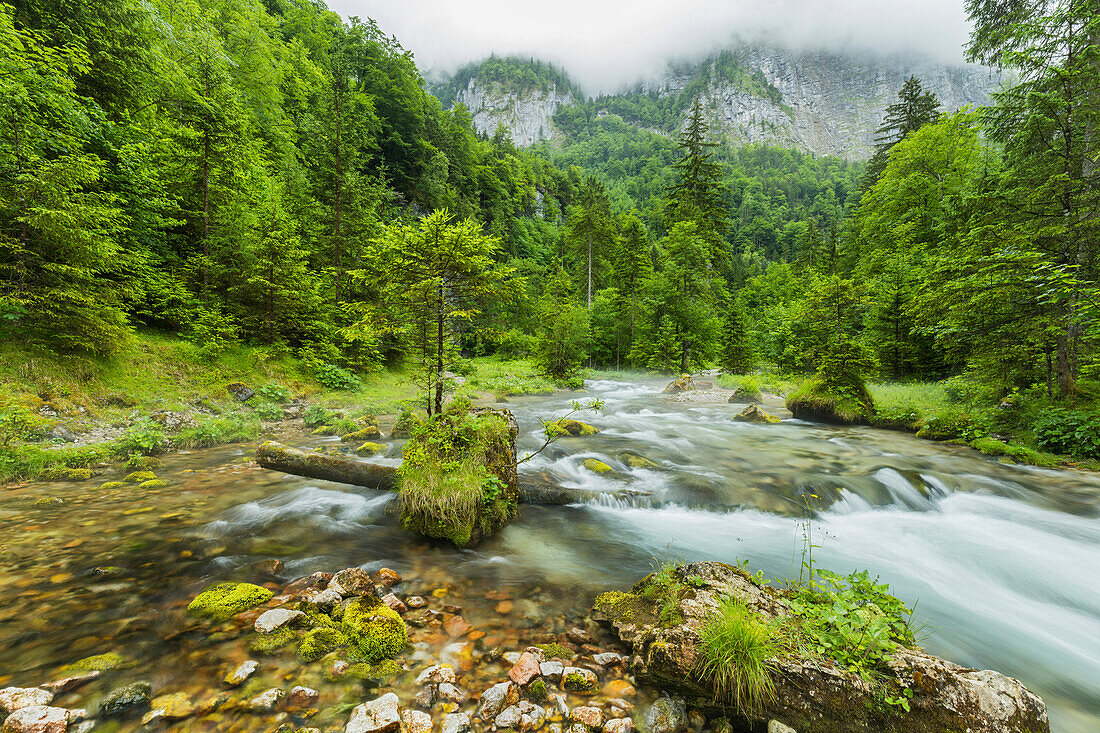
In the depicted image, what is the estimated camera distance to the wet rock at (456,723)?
2.47m

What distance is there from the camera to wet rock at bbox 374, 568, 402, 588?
4.17m

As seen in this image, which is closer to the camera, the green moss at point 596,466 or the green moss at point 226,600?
the green moss at point 226,600

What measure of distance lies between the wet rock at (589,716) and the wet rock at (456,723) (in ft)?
2.31

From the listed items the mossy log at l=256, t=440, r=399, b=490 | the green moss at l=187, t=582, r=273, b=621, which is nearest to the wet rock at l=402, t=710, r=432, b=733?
the green moss at l=187, t=582, r=273, b=621

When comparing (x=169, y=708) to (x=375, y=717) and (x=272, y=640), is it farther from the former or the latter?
(x=375, y=717)

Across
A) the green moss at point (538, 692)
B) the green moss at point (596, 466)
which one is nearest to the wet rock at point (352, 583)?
the green moss at point (538, 692)

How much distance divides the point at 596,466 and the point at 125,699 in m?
6.88

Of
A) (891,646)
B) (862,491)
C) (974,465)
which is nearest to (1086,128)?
(974,465)

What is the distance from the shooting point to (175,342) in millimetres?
11406

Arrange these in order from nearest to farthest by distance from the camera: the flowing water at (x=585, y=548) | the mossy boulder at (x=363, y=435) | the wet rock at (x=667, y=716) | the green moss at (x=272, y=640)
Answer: the wet rock at (x=667, y=716) → the green moss at (x=272, y=640) → the flowing water at (x=585, y=548) → the mossy boulder at (x=363, y=435)

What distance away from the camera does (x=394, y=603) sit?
Answer: 3.78 m

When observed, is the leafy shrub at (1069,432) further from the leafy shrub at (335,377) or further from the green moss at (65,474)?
the leafy shrub at (335,377)

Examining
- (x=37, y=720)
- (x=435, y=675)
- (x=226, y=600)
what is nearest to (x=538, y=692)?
(x=435, y=675)

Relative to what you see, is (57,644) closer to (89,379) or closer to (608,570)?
(608,570)
